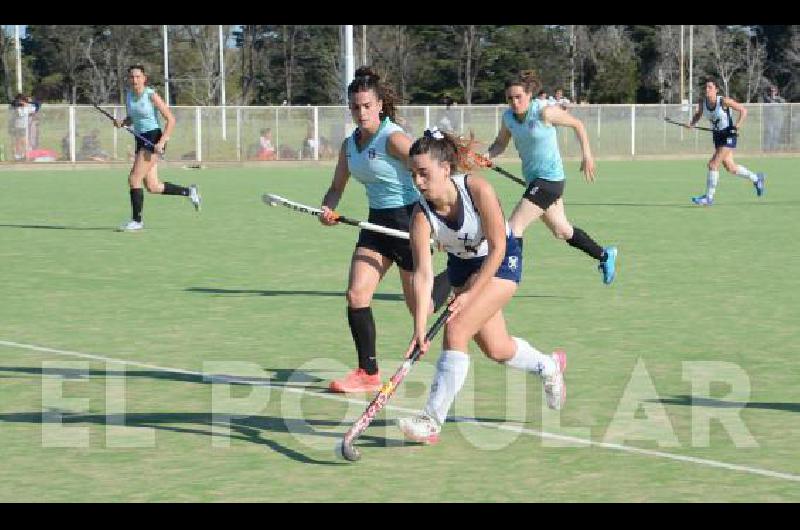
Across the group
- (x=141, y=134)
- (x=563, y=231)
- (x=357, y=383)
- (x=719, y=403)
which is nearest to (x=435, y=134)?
(x=357, y=383)

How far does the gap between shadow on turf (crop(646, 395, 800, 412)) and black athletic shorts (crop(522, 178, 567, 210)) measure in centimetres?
523

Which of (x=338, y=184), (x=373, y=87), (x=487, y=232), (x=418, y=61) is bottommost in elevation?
(x=487, y=232)

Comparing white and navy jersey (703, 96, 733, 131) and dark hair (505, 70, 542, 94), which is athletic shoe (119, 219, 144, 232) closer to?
dark hair (505, 70, 542, 94)

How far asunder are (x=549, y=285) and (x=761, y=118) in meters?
39.8

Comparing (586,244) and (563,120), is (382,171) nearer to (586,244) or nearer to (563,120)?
(563,120)

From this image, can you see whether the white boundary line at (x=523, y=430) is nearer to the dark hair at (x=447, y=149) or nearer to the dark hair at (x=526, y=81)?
the dark hair at (x=447, y=149)

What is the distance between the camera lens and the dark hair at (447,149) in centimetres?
739

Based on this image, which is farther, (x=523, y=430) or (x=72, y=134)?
(x=72, y=134)

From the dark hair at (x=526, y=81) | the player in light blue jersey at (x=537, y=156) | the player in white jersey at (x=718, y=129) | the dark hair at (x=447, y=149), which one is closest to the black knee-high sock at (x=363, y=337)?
the dark hair at (x=447, y=149)

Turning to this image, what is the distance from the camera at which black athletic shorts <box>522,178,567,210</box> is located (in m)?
13.8

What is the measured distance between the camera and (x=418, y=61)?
7806 cm

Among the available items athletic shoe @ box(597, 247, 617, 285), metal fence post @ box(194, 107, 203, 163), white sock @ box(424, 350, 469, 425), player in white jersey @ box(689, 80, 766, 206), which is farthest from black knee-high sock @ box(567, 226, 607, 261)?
metal fence post @ box(194, 107, 203, 163)

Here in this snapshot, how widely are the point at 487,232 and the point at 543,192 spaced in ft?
20.9
